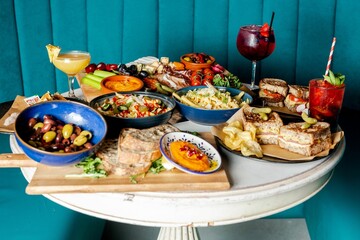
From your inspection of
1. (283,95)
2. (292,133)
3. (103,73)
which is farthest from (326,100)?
(103,73)

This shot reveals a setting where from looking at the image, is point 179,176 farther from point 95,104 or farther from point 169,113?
point 95,104

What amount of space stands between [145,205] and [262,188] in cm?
29

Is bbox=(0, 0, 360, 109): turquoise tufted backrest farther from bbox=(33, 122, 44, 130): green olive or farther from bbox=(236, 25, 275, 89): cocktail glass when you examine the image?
bbox=(33, 122, 44, 130): green olive

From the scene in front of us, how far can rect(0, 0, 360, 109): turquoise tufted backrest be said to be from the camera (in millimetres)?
2615

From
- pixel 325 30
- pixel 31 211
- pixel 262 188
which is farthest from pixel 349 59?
pixel 31 211

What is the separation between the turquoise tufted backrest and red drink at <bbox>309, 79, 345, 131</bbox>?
50.1 inches

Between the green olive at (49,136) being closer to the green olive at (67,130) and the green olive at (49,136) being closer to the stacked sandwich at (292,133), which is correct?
the green olive at (67,130)

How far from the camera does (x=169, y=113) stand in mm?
1462

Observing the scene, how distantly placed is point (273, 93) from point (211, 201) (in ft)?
2.61

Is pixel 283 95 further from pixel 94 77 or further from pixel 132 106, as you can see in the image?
pixel 94 77

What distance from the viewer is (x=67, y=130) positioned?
1.26 metres

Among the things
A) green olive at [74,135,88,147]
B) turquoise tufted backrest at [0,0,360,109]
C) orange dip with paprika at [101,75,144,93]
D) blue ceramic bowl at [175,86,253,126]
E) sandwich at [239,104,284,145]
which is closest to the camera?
green olive at [74,135,88,147]

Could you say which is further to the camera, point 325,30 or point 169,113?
point 325,30

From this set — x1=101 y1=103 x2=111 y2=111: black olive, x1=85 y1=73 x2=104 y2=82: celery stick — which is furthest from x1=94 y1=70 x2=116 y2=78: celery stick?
x1=101 y1=103 x2=111 y2=111: black olive
